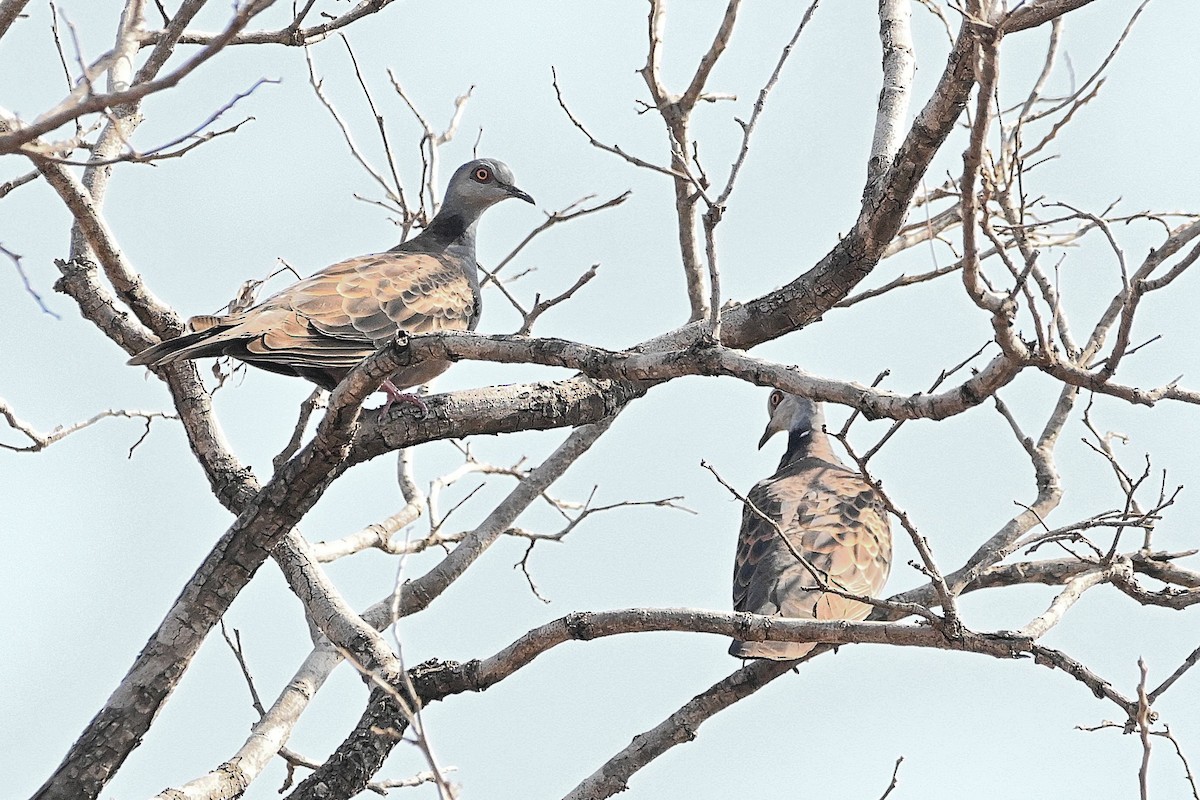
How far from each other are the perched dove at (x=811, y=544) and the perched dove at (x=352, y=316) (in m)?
1.69

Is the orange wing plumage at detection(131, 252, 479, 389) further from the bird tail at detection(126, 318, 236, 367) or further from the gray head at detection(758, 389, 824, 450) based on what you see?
the gray head at detection(758, 389, 824, 450)

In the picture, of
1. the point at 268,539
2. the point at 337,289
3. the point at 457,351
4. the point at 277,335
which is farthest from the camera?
the point at 337,289

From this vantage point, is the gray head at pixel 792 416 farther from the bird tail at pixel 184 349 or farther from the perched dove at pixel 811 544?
the bird tail at pixel 184 349

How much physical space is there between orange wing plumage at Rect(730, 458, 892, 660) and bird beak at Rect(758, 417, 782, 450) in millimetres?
1723

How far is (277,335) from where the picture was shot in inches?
195

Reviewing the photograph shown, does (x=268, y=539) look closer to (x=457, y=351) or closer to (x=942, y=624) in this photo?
(x=457, y=351)

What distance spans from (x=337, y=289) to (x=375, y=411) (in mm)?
1509

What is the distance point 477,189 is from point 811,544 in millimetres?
2753

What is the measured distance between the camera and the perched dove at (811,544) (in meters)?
5.74

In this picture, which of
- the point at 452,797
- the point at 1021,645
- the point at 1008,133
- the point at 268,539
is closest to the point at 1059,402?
the point at 1008,133

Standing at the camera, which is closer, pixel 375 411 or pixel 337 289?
pixel 375 411

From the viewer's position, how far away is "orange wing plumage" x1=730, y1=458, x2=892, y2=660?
5738 millimetres

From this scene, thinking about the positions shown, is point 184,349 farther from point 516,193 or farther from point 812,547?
point 516,193

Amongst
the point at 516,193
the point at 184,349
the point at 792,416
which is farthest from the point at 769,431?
the point at 184,349
